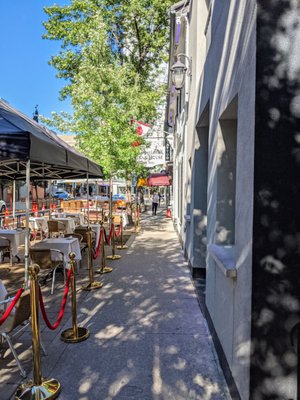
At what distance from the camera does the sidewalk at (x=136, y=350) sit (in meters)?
3.30

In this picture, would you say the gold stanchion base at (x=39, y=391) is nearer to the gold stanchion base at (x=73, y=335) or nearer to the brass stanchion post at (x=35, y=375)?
the brass stanchion post at (x=35, y=375)

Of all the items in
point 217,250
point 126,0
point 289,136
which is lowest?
point 217,250

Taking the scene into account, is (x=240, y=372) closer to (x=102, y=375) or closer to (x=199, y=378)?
(x=199, y=378)

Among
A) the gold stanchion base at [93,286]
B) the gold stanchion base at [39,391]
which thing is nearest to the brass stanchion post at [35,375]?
the gold stanchion base at [39,391]

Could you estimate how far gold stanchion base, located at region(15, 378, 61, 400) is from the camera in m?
3.11

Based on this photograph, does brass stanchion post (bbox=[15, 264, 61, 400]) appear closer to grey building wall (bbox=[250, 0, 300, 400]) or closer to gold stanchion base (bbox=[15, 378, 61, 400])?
gold stanchion base (bbox=[15, 378, 61, 400])

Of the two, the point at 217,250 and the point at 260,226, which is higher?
the point at 260,226

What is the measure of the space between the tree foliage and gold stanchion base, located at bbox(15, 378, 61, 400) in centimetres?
1084

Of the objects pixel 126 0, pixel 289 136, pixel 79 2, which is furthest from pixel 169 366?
pixel 79 2

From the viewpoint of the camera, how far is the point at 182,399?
314 centimetres

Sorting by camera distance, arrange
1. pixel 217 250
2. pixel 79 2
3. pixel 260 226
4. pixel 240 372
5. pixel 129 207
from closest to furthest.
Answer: pixel 260 226, pixel 240 372, pixel 217 250, pixel 129 207, pixel 79 2

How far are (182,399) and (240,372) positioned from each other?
29.4 inches

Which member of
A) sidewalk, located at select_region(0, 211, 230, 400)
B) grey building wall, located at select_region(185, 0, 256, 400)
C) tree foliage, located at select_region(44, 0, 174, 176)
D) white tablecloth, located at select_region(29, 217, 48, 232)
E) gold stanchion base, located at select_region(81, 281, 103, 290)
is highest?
tree foliage, located at select_region(44, 0, 174, 176)

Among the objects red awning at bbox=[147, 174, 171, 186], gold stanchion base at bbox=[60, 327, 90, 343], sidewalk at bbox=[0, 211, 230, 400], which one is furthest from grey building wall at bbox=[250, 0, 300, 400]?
red awning at bbox=[147, 174, 171, 186]
